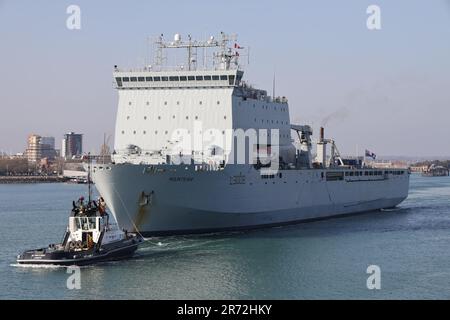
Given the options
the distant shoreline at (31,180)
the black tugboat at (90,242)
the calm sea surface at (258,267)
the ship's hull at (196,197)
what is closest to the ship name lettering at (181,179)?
the ship's hull at (196,197)

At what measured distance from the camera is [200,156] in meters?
32.0

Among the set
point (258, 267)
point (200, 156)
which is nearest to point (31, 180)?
point (200, 156)

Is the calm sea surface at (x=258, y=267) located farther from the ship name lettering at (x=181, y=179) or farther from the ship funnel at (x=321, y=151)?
the ship funnel at (x=321, y=151)

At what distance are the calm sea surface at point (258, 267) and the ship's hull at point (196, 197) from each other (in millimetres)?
737

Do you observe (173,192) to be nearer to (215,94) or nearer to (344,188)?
(215,94)

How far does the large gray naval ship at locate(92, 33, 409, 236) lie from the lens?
2995cm

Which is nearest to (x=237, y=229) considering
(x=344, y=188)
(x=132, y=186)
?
(x=132, y=186)

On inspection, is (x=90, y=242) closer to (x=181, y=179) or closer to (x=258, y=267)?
(x=181, y=179)

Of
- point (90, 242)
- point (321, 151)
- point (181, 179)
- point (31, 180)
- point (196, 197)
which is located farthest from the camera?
point (31, 180)

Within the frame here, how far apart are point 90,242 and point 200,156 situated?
776 cm

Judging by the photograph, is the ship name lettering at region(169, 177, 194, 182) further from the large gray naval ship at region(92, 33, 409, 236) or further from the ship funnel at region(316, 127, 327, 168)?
the ship funnel at region(316, 127, 327, 168)

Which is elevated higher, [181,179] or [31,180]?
[181,179]

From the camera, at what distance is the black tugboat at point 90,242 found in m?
25.3

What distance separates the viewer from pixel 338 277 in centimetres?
2377
